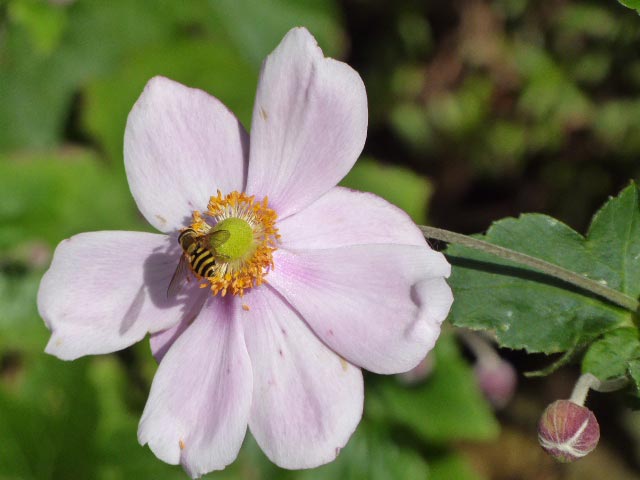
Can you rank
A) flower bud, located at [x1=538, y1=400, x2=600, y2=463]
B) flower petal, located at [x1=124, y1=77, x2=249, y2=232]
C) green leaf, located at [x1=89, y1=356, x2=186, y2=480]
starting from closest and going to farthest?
flower bud, located at [x1=538, y1=400, x2=600, y2=463], flower petal, located at [x1=124, y1=77, x2=249, y2=232], green leaf, located at [x1=89, y1=356, x2=186, y2=480]

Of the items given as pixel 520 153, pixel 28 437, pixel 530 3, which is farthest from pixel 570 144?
pixel 28 437

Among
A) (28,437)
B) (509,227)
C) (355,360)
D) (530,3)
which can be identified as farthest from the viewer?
(530,3)

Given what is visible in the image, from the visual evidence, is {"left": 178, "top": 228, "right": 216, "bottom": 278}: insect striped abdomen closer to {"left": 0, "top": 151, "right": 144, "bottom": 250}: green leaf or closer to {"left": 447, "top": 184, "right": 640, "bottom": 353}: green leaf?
{"left": 447, "top": 184, "right": 640, "bottom": 353}: green leaf

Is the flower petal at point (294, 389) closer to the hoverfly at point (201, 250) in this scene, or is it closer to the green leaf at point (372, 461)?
the hoverfly at point (201, 250)

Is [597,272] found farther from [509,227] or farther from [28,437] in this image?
[28,437]

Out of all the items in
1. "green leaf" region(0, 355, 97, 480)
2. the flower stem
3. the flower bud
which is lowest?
"green leaf" region(0, 355, 97, 480)

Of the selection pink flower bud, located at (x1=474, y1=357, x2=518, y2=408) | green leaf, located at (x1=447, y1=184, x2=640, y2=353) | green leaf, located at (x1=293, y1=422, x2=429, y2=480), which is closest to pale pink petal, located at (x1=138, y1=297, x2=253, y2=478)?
green leaf, located at (x1=447, y1=184, x2=640, y2=353)
